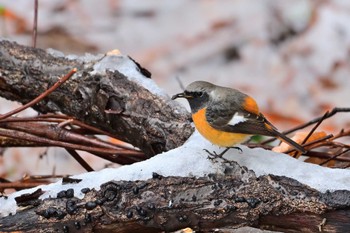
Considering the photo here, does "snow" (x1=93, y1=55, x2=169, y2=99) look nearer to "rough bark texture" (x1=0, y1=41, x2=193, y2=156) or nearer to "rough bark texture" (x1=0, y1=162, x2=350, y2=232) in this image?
"rough bark texture" (x1=0, y1=41, x2=193, y2=156)

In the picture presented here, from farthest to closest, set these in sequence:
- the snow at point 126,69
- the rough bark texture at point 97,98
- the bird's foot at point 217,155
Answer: the snow at point 126,69 < the rough bark texture at point 97,98 < the bird's foot at point 217,155

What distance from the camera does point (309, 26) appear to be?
5.92 metres

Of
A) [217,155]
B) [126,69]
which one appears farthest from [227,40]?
[217,155]

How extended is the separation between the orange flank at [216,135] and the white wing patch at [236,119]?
0.12ft

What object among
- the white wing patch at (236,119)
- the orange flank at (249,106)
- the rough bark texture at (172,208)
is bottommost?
the rough bark texture at (172,208)

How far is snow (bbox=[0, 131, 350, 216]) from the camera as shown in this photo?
2.32 metres

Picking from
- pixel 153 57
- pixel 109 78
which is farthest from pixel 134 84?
pixel 153 57

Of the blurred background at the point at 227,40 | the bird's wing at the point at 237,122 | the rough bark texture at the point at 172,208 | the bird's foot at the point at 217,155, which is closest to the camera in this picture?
the rough bark texture at the point at 172,208

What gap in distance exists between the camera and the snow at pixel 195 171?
232 cm

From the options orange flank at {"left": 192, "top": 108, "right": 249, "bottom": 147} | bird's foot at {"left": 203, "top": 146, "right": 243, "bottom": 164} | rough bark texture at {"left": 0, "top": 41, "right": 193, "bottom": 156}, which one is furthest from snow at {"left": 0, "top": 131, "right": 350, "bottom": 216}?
rough bark texture at {"left": 0, "top": 41, "right": 193, "bottom": 156}

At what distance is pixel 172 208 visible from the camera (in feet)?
7.48

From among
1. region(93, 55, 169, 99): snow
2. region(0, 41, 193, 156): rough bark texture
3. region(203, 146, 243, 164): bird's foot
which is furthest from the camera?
region(93, 55, 169, 99): snow

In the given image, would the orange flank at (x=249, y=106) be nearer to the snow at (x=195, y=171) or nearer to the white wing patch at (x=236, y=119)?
the white wing patch at (x=236, y=119)

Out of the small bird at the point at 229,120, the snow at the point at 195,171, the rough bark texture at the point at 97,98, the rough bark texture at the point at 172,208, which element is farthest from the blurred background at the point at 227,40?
the rough bark texture at the point at 172,208
